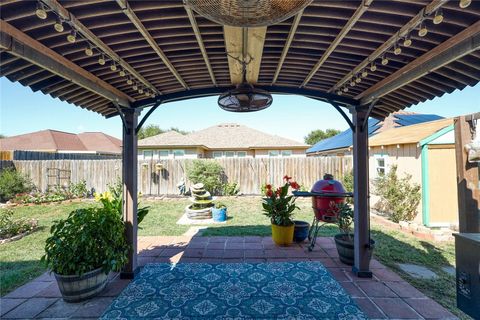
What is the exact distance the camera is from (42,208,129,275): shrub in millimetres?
2721

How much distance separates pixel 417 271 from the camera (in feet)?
11.5

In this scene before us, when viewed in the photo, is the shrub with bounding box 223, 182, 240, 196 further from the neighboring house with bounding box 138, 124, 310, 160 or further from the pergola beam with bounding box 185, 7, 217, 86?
the pergola beam with bounding box 185, 7, 217, 86

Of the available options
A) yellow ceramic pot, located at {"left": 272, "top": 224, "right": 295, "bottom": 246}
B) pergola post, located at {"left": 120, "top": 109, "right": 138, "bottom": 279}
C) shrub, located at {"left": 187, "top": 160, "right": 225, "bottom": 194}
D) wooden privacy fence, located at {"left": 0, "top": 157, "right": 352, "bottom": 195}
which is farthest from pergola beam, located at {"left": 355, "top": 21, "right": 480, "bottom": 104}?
shrub, located at {"left": 187, "top": 160, "right": 225, "bottom": 194}

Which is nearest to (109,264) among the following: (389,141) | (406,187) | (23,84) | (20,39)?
(23,84)

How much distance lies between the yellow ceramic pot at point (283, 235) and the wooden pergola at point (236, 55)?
130 cm

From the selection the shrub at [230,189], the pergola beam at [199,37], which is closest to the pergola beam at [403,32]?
the pergola beam at [199,37]

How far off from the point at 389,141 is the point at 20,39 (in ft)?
25.9

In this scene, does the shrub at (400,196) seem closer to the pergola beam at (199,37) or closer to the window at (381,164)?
the window at (381,164)

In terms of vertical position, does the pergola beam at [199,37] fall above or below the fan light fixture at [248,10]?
above

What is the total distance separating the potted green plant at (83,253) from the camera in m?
2.67

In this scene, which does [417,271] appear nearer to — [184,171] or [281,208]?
[281,208]

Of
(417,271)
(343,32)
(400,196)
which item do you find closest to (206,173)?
(400,196)

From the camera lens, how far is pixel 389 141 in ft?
22.9

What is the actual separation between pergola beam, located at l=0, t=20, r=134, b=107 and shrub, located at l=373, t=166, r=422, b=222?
6.76 meters
